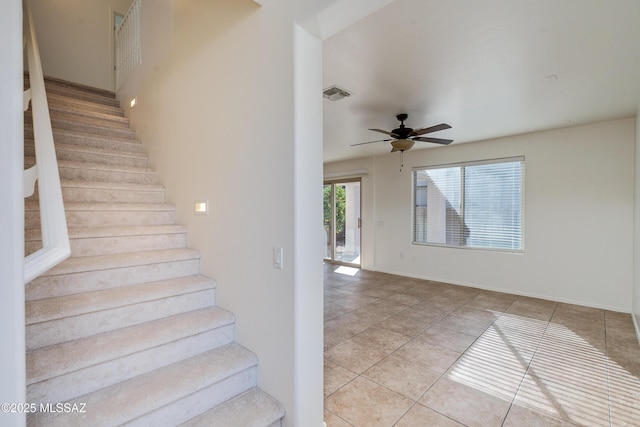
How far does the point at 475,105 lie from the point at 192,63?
3.11 meters

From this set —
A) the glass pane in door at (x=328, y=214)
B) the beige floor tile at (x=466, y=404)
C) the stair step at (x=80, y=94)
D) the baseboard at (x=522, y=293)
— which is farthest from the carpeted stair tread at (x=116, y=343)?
the glass pane in door at (x=328, y=214)

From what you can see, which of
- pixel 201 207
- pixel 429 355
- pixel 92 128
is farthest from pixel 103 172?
pixel 429 355

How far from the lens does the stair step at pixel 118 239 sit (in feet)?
6.63

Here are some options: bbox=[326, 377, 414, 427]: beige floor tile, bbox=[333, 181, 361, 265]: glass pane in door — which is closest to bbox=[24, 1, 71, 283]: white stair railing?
bbox=[326, 377, 414, 427]: beige floor tile

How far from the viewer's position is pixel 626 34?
204cm

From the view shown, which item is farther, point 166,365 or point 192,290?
point 192,290

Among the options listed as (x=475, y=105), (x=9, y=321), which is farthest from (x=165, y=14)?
(x=475, y=105)

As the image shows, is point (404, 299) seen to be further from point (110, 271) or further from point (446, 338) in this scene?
point (110, 271)

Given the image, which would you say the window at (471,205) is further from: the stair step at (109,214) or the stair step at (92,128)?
the stair step at (92,128)

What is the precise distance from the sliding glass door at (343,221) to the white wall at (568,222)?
2.21 m

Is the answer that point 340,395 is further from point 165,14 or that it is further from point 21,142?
point 165,14

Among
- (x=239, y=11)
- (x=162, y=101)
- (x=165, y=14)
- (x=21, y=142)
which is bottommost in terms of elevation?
(x=21, y=142)

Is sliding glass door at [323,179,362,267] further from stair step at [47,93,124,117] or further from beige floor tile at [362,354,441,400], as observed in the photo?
stair step at [47,93,124,117]

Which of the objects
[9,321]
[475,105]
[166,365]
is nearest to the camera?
[9,321]
